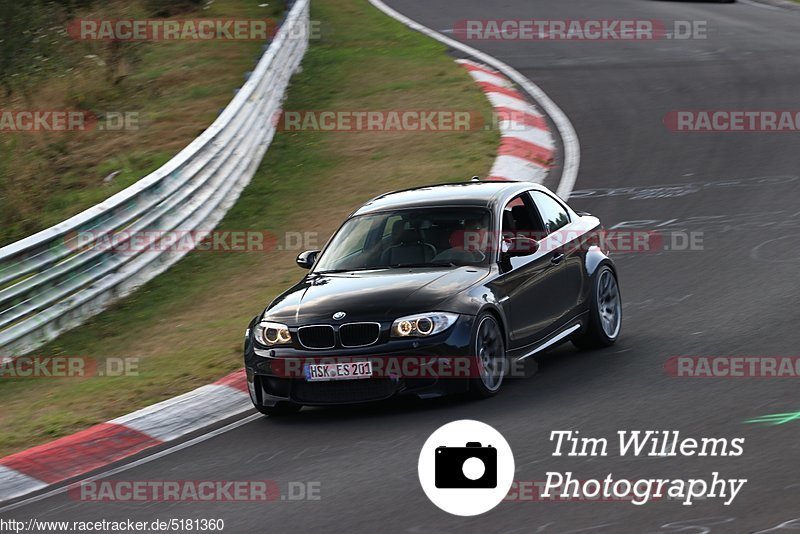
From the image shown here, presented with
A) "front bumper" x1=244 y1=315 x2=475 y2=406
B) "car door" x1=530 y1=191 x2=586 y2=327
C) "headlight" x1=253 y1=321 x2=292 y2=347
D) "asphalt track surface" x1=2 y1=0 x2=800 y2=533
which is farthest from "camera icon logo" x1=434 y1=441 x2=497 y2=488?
"car door" x1=530 y1=191 x2=586 y2=327

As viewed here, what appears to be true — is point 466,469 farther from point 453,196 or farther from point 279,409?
point 453,196

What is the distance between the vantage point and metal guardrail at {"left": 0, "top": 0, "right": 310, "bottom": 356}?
11.8 m

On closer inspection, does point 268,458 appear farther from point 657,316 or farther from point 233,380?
point 657,316

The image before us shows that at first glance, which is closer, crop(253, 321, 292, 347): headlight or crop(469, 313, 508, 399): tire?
crop(469, 313, 508, 399): tire

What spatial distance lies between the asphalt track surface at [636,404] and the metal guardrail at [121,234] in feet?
12.3

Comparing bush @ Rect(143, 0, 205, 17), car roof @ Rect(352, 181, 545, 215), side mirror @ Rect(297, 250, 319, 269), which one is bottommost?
side mirror @ Rect(297, 250, 319, 269)

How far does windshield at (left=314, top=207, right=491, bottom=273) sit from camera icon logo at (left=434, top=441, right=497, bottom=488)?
214 centimetres

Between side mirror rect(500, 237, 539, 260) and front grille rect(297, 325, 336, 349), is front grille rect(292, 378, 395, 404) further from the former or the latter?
side mirror rect(500, 237, 539, 260)

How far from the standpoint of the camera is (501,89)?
21.0m

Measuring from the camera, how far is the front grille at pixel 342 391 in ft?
27.7

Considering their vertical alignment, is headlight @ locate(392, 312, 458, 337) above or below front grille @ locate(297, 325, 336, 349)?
above

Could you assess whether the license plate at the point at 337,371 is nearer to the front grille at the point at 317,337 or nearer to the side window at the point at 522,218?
the front grille at the point at 317,337

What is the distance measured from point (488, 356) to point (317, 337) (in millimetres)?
1155

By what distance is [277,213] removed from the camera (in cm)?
1606
